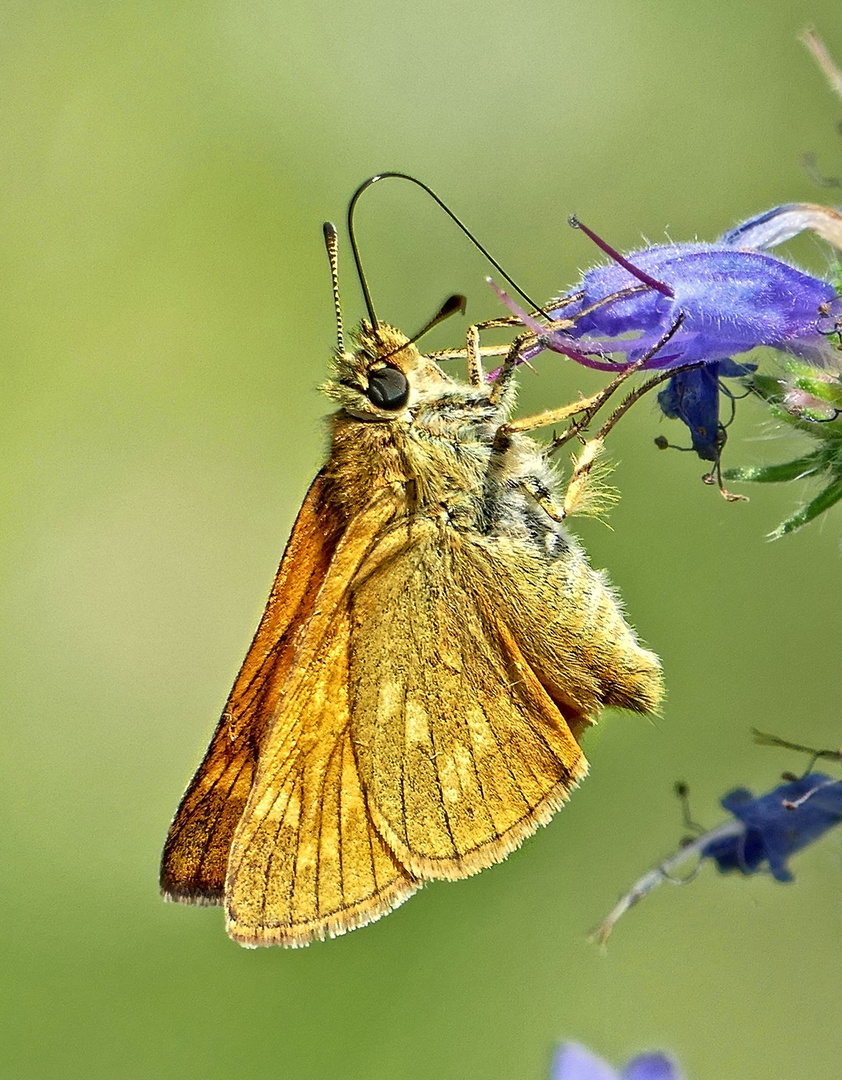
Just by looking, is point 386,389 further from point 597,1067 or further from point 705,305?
point 597,1067

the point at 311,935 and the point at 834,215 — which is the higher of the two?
the point at 834,215

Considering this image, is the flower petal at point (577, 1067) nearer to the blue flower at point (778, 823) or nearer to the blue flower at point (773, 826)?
the blue flower at point (773, 826)

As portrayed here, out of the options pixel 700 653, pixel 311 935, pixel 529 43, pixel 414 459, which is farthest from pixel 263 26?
pixel 311 935

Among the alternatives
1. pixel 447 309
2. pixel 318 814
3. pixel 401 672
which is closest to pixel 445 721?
pixel 401 672

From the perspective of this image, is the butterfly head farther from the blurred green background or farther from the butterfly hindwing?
the blurred green background

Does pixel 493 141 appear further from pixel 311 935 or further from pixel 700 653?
pixel 311 935

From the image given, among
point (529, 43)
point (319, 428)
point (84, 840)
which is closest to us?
point (319, 428)
